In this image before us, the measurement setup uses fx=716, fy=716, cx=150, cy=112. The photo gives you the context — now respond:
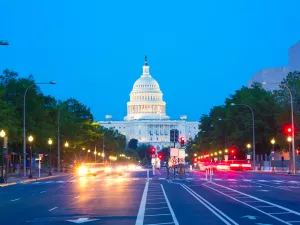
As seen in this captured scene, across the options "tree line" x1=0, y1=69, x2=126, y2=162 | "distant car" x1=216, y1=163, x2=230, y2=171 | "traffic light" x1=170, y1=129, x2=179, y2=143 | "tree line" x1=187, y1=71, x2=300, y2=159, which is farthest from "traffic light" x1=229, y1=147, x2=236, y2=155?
"traffic light" x1=170, y1=129, x2=179, y2=143

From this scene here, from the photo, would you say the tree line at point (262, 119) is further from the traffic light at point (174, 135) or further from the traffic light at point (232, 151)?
the traffic light at point (174, 135)

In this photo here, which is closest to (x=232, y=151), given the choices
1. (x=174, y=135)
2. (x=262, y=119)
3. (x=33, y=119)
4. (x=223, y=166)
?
(x=262, y=119)

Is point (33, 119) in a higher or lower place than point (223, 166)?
higher

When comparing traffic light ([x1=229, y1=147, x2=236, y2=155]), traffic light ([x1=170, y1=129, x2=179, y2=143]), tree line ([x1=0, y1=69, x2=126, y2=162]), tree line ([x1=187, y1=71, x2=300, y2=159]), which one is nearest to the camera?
traffic light ([x1=170, y1=129, x2=179, y2=143])

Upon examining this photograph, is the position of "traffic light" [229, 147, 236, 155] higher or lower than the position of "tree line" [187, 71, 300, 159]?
lower

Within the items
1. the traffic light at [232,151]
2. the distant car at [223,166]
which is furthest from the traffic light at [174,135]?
the traffic light at [232,151]

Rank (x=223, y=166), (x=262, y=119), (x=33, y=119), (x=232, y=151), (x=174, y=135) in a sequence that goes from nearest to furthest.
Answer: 1. (x=174, y=135)
2. (x=33, y=119)
3. (x=223, y=166)
4. (x=262, y=119)
5. (x=232, y=151)

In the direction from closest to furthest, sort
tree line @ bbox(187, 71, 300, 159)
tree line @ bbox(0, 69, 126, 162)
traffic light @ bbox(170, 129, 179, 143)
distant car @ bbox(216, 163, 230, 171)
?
traffic light @ bbox(170, 129, 179, 143) → tree line @ bbox(0, 69, 126, 162) → tree line @ bbox(187, 71, 300, 159) → distant car @ bbox(216, 163, 230, 171)

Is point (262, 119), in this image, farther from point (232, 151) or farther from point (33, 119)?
point (33, 119)

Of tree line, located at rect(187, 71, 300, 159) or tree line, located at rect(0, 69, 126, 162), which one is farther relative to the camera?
tree line, located at rect(187, 71, 300, 159)

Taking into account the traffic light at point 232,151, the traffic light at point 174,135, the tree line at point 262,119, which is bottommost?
the traffic light at point 232,151

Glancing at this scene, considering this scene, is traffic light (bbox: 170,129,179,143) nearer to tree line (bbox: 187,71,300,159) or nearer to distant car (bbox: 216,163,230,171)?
tree line (bbox: 187,71,300,159)

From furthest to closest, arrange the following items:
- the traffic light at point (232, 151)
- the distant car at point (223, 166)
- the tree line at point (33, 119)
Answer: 1. the traffic light at point (232, 151)
2. the distant car at point (223, 166)
3. the tree line at point (33, 119)

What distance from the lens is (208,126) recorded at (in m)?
170
